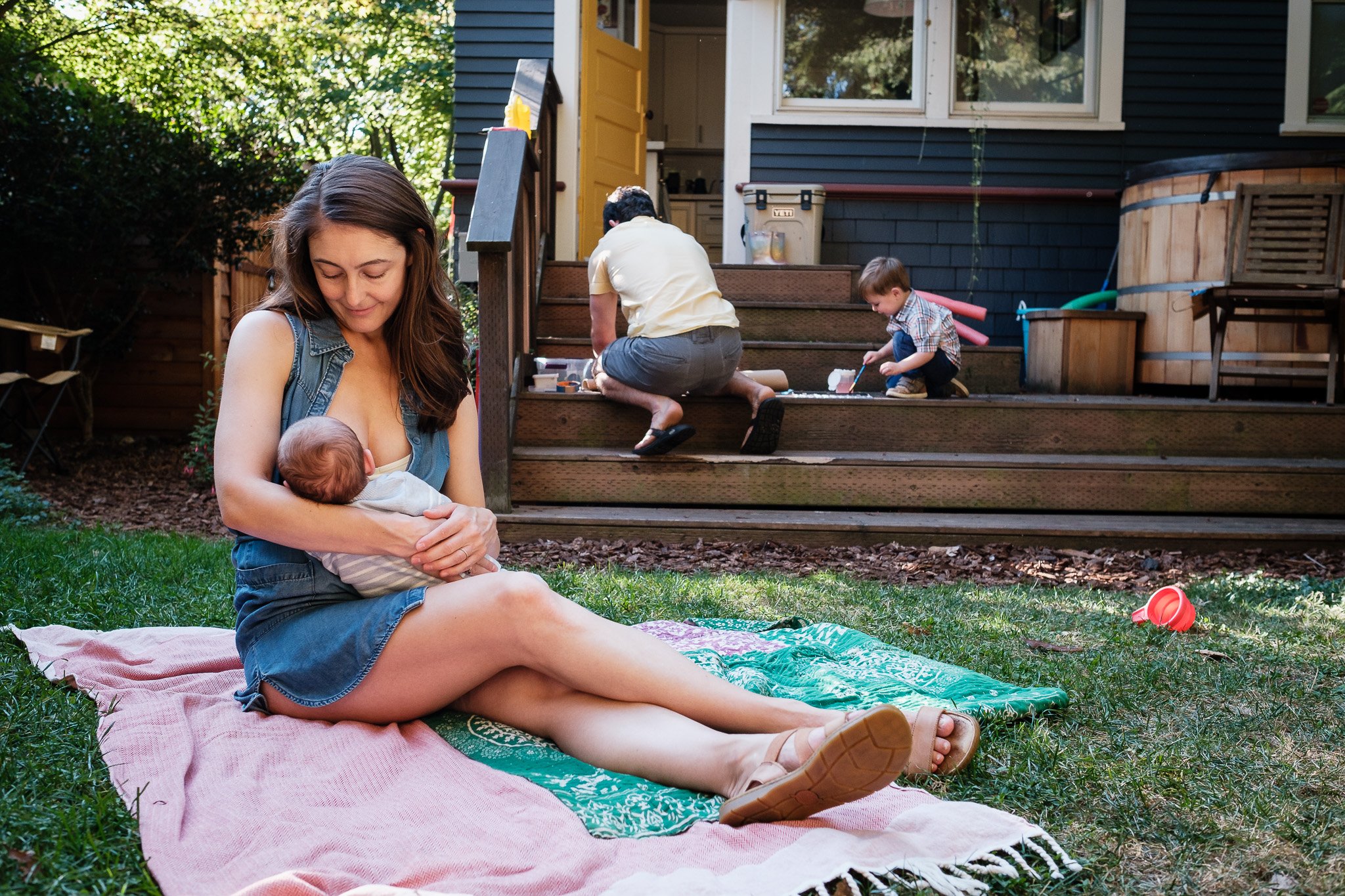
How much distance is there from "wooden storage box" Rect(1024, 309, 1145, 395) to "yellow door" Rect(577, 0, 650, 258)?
11.4 ft

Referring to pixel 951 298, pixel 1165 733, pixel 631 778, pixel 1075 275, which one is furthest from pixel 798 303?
pixel 631 778

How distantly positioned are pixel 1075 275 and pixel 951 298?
0.92m

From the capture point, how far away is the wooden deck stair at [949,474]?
4.97m

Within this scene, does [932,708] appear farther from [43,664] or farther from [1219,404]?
[1219,404]

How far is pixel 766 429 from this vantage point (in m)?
5.34

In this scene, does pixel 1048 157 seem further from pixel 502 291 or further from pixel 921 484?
pixel 502 291

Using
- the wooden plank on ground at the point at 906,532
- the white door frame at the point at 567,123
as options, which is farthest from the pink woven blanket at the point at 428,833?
the white door frame at the point at 567,123

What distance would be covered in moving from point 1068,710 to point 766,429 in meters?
2.89

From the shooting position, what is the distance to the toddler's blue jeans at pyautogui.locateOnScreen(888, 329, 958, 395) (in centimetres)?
586

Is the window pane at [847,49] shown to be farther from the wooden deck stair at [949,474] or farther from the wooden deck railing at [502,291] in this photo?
the wooden deck stair at [949,474]

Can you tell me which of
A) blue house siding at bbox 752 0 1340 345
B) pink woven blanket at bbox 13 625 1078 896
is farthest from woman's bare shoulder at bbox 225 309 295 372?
blue house siding at bbox 752 0 1340 345

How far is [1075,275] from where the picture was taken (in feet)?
26.2

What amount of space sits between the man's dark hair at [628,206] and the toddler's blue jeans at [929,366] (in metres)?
1.49

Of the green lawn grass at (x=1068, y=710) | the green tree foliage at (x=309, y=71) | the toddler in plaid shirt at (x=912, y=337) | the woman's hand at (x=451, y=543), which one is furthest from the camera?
the green tree foliage at (x=309, y=71)
